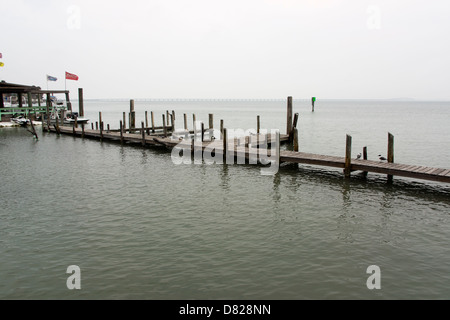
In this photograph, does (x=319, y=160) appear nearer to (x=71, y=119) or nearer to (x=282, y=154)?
(x=282, y=154)

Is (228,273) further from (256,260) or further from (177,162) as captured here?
(177,162)

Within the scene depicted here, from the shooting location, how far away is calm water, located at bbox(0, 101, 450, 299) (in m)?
8.46

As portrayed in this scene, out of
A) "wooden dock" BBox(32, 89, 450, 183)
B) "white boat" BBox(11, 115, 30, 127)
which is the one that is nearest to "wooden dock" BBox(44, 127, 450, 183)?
"wooden dock" BBox(32, 89, 450, 183)

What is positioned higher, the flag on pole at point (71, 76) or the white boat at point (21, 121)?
the flag on pole at point (71, 76)

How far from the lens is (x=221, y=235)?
11.3 metres

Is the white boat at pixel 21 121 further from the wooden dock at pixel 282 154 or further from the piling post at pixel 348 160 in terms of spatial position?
the piling post at pixel 348 160

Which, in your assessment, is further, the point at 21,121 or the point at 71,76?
the point at 71,76

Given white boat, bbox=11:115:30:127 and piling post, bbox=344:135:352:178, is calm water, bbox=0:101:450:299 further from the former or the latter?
white boat, bbox=11:115:30:127

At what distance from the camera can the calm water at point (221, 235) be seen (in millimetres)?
8461

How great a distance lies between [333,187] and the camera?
1731 centimetres

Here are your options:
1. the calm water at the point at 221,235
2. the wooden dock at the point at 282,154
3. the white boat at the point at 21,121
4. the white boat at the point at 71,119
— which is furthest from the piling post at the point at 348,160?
the white boat at the point at 21,121

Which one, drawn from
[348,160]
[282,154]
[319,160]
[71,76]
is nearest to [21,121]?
[71,76]

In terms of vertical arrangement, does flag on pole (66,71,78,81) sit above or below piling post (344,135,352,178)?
above

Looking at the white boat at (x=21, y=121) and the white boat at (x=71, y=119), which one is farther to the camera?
the white boat at (x=71, y=119)
